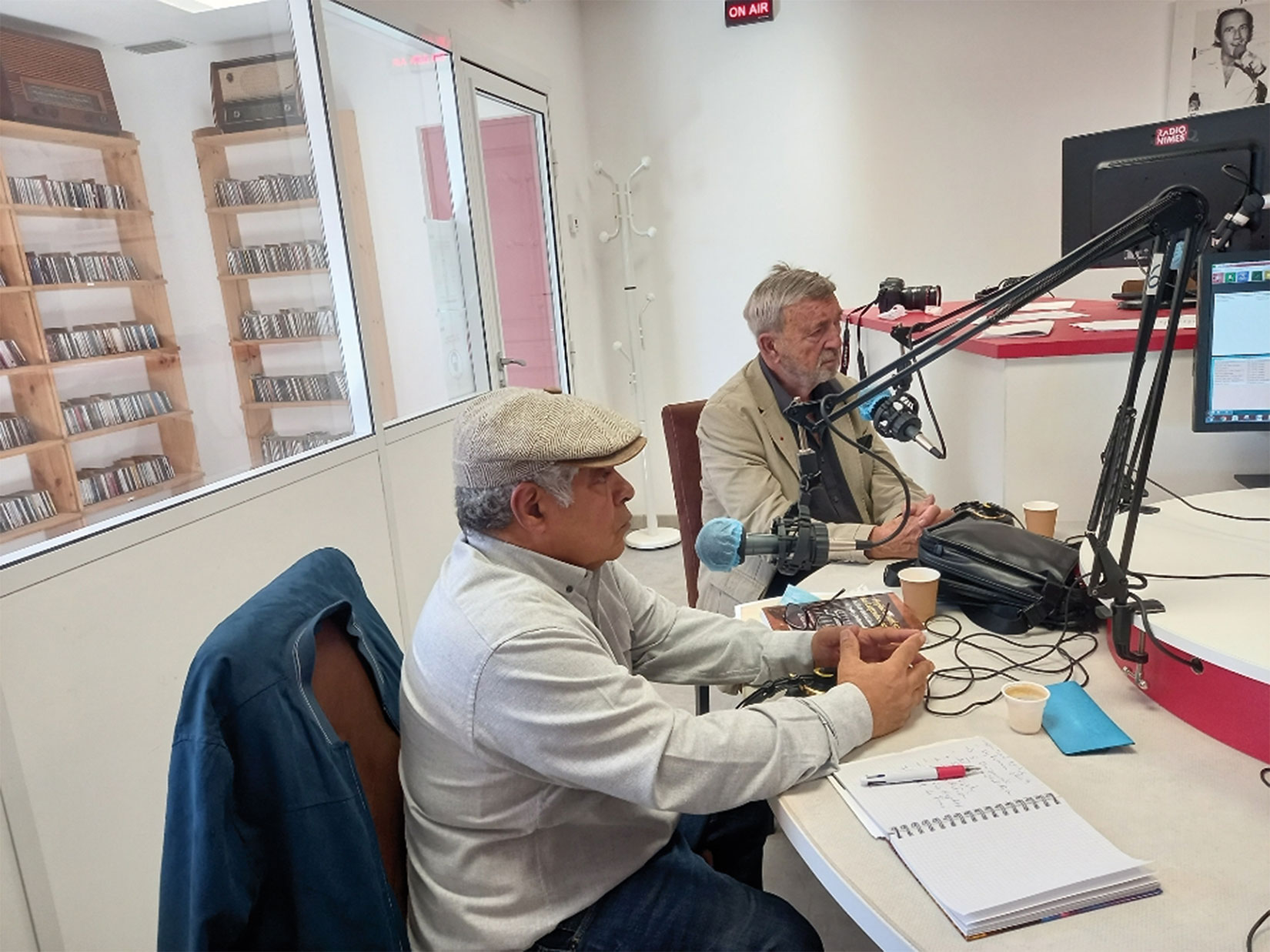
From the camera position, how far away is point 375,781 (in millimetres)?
1062

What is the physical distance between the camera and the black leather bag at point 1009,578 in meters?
1.36

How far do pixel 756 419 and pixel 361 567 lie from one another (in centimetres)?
131

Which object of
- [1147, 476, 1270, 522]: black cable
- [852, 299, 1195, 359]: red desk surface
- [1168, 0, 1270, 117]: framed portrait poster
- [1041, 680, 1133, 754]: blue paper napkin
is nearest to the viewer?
[1041, 680, 1133, 754]: blue paper napkin

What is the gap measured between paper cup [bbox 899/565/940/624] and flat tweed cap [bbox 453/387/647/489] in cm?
65

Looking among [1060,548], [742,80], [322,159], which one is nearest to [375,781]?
[1060,548]

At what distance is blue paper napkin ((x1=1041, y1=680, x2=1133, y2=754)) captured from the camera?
1.03m

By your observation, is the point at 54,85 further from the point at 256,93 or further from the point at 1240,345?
the point at 1240,345

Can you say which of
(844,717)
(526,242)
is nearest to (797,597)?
(844,717)

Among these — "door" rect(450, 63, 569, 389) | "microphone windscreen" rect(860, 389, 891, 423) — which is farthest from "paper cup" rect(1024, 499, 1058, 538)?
"door" rect(450, 63, 569, 389)

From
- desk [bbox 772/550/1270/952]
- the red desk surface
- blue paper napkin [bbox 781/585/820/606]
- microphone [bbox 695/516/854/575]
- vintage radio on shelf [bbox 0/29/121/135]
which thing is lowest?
blue paper napkin [bbox 781/585/820/606]

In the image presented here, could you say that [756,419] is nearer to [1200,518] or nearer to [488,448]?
[1200,518]

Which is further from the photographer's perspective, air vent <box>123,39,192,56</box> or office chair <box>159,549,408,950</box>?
air vent <box>123,39,192,56</box>

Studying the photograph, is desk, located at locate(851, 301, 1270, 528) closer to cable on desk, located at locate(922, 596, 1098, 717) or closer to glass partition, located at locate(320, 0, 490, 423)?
cable on desk, located at locate(922, 596, 1098, 717)

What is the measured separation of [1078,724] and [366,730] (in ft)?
3.01
